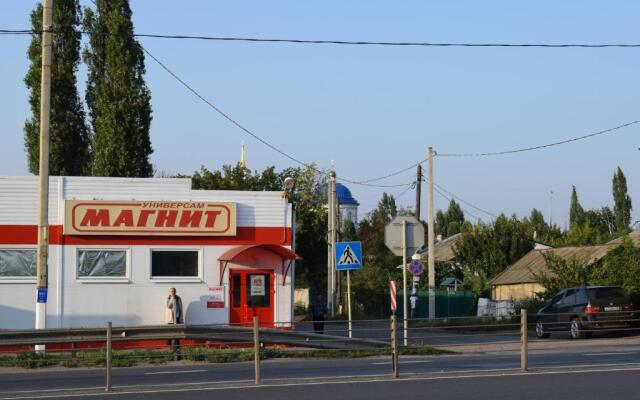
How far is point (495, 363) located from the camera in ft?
70.7

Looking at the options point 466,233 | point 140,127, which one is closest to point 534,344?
point 140,127

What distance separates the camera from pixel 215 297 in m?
28.9

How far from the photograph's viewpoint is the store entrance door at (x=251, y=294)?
29.2 meters

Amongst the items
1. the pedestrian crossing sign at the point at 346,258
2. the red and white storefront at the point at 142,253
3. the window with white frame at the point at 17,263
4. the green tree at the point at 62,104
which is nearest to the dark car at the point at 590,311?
the pedestrian crossing sign at the point at 346,258

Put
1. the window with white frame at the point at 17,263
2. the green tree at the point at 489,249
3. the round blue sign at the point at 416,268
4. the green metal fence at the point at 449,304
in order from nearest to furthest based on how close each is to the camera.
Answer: the window with white frame at the point at 17,263 < the round blue sign at the point at 416,268 < the green metal fence at the point at 449,304 < the green tree at the point at 489,249

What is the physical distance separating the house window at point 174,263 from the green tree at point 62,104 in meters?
15.1

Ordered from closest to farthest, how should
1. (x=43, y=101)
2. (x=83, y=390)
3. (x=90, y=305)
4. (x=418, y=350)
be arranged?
(x=83, y=390) < (x=43, y=101) < (x=418, y=350) < (x=90, y=305)

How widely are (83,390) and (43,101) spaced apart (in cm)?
916

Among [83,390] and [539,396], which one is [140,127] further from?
[539,396]

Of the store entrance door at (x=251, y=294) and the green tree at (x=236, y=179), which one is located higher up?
the green tree at (x=236, y=179)

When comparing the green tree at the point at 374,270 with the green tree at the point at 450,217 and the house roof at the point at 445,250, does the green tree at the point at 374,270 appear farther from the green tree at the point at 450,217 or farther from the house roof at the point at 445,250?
the green tree at the point at 450,217

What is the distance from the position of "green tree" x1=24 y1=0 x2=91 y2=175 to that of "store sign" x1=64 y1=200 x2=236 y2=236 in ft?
49.0

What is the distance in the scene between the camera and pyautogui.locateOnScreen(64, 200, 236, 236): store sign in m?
28.1

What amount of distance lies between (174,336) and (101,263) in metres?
7.25
